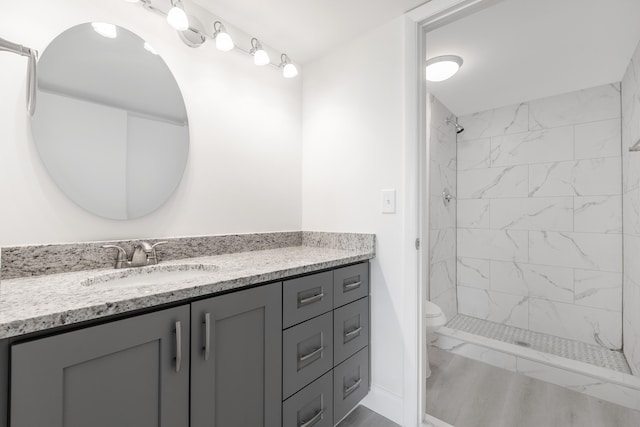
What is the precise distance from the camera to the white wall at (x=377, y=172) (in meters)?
1.50

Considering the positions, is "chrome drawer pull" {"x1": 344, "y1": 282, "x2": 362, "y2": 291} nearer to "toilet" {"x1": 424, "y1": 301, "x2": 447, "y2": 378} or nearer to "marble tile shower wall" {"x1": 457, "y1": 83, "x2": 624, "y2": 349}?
"toilet" {"x1": 424, "y1": 301, "x2": 447, "y2": 378}

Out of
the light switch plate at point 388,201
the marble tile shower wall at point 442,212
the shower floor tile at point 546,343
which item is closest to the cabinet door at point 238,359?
the light switch plate at point 388,201

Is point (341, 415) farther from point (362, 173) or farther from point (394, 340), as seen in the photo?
point (362, 173)

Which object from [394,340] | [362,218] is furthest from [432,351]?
[362,218]

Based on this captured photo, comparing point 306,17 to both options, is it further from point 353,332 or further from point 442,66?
point 353,332

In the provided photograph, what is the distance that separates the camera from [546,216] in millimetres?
2656

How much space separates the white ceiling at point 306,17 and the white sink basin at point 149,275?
4.12ft

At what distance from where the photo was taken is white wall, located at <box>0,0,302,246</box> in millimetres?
996

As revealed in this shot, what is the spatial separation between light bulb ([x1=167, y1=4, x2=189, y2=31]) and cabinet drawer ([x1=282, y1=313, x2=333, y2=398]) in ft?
4.37

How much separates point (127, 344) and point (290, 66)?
1.55 m

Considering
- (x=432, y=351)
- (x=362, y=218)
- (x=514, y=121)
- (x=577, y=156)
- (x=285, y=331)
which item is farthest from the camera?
(x=514, y=121)

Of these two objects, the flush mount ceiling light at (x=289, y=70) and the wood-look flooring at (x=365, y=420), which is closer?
the wood-look flooring at (x=365, y=420)

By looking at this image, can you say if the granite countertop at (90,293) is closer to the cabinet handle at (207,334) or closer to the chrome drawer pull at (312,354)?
the cabinet handle at (207,334)

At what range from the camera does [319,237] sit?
1858mm
